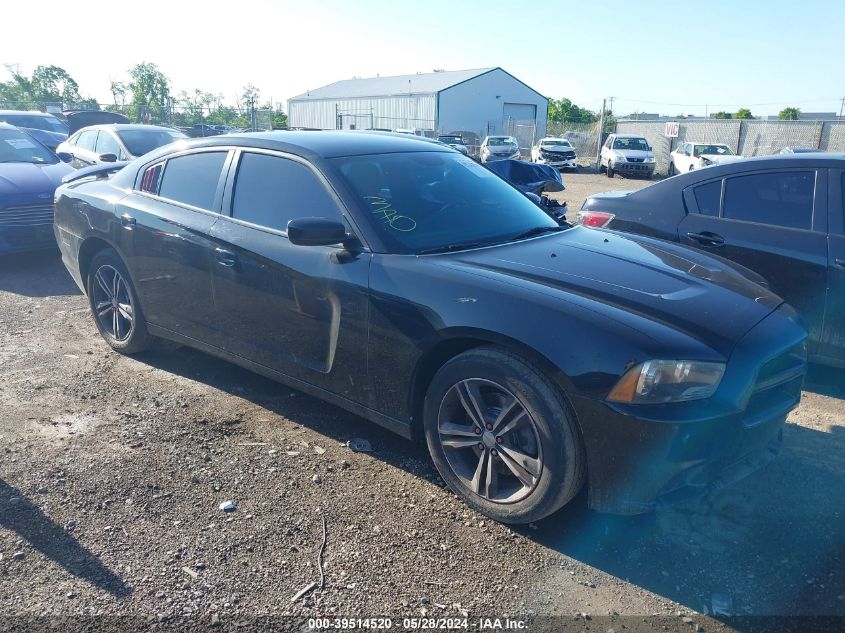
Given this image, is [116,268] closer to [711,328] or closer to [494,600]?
[494,600]

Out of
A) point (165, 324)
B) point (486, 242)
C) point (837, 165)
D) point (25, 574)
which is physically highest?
→ point (837, 165)

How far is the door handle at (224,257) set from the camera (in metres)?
4.01

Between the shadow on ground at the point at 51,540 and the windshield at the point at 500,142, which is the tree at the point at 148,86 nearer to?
the windshield at the point at 500,142

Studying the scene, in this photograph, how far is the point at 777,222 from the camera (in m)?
4.73

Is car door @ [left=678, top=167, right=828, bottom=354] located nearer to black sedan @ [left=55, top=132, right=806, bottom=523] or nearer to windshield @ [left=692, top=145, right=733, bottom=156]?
black sedan @ [left=55, top=132, right=806, bottom=523]

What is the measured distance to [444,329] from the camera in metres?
3.09

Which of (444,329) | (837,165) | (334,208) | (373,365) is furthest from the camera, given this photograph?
(837,165)

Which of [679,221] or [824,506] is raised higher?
[679,221]

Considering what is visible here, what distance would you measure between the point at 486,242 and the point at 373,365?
3.07 ft

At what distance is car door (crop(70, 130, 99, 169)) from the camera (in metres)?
11.2

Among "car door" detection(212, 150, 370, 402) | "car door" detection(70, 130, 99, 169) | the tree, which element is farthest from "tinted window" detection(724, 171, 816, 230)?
the tree

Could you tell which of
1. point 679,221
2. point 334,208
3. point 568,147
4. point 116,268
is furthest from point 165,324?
point 568,147

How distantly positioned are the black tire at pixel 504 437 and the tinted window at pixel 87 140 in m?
10.5

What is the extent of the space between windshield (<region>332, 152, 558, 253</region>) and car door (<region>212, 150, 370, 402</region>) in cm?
21
